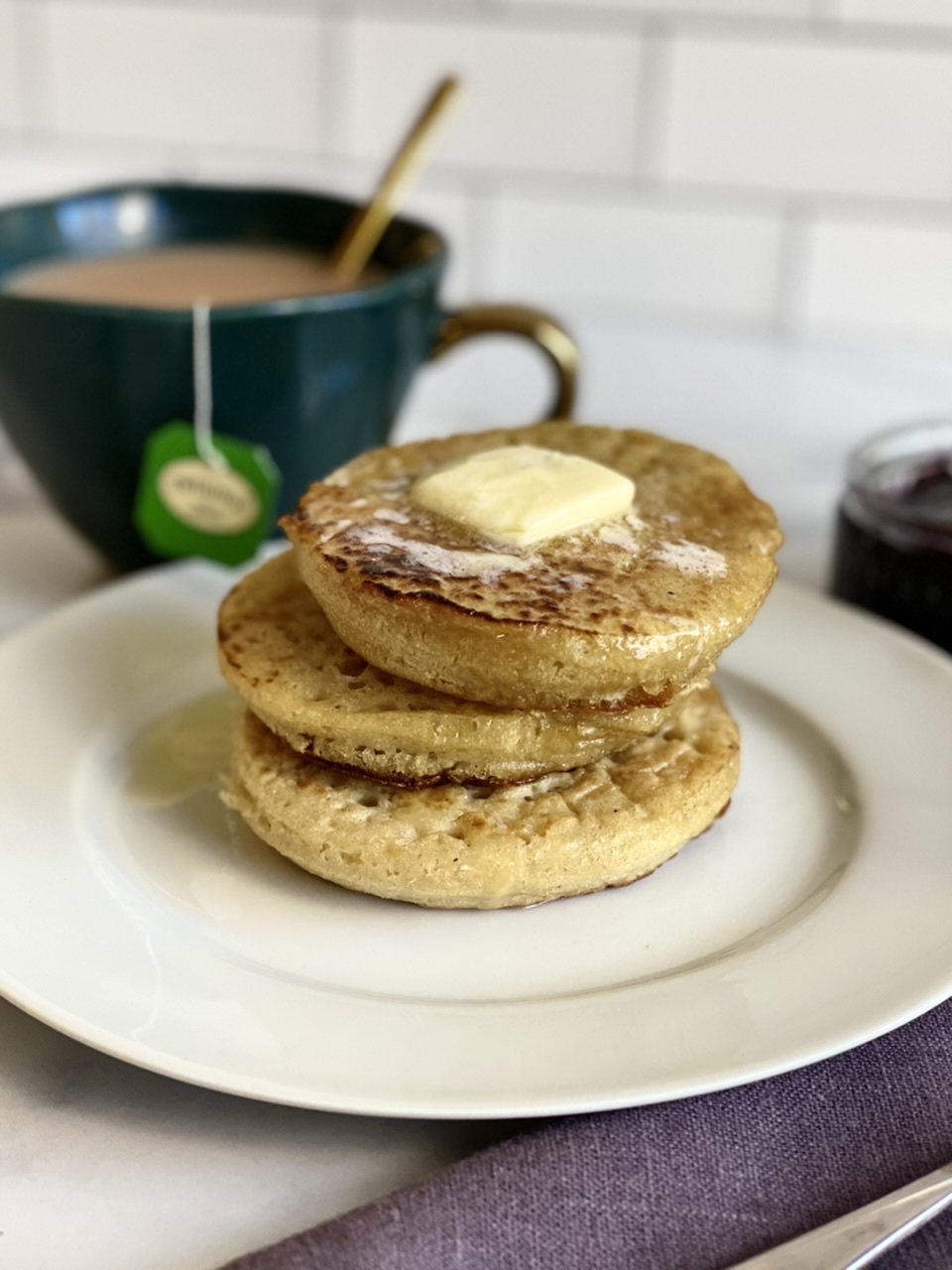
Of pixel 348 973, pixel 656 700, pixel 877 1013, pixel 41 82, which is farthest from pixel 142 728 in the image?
pixel 41 82

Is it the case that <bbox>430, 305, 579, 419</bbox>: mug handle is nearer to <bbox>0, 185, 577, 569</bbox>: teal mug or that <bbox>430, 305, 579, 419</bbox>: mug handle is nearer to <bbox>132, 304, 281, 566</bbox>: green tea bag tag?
<bbox>0, 185, 577, 569</bbox>: teal mug

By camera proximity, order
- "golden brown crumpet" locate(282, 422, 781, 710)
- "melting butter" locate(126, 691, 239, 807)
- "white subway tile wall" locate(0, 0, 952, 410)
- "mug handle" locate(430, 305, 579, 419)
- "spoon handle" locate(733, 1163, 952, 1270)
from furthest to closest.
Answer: "white subway tile wall" locate(0, 0, 952, 410)
"mug handle" locate(430, 305, 579, 419)
"melting butter" locate(126, 691, 239, 807)
"golden brown crumpet" locate(282, 422, 781, 710)
"spoon handle" locate(733, 1163, 952, 1270)

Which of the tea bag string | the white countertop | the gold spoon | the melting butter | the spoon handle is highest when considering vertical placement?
the gold spoon

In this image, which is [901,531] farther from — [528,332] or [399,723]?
[399,723]

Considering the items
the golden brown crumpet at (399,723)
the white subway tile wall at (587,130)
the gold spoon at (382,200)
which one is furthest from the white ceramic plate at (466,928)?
the white subway tile wall at (587,130)

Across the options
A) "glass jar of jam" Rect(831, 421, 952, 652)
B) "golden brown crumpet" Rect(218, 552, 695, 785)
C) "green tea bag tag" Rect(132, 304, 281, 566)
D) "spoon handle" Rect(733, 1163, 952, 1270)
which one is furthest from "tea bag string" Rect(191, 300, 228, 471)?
"spoon handle" Rect(733, 1163, 952, 1270)

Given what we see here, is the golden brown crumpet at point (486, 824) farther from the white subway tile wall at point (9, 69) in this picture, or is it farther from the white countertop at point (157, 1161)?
the white subway tile wall at point (9, 69)

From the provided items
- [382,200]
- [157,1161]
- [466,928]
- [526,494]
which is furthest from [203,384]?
[157,1161]
